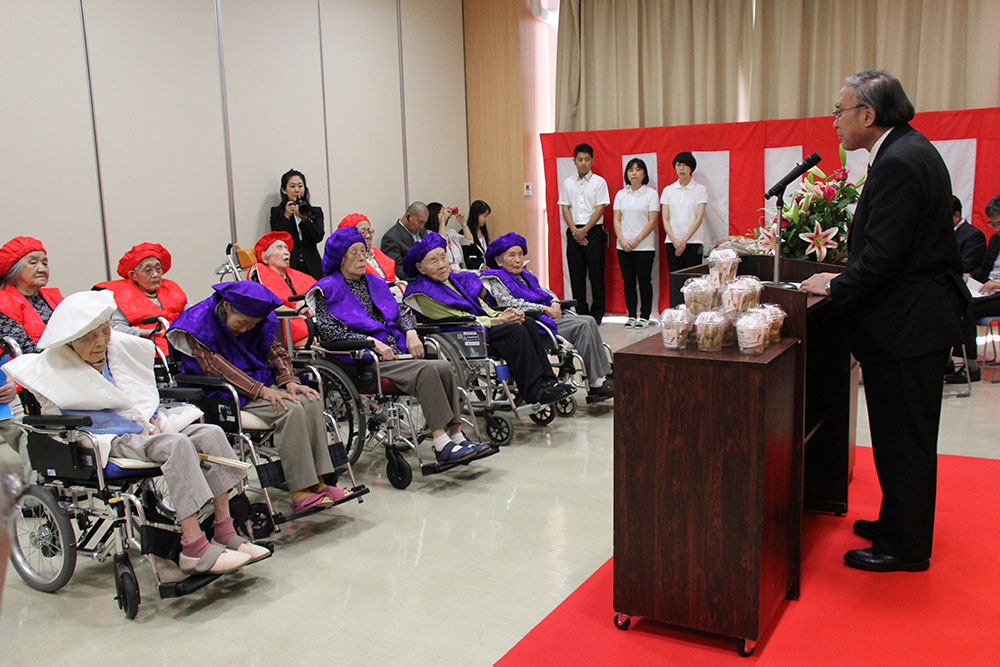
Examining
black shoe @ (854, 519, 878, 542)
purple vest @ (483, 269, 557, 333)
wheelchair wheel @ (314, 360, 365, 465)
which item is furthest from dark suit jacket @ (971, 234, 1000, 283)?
wheelchair wheel @ (314, 360, 365, 465)

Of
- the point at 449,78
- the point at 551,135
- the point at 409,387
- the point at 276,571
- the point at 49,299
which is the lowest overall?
the point at 276,571

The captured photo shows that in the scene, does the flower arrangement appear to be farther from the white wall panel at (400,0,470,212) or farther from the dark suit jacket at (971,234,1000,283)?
the white wall panel at (400,0,470,212)

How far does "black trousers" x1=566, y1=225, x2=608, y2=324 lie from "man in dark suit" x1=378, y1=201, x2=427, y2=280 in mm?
1874

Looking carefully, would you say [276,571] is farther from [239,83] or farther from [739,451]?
[239,83]

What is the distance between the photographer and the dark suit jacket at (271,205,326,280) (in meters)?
6.52

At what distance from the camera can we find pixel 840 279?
2674 mm

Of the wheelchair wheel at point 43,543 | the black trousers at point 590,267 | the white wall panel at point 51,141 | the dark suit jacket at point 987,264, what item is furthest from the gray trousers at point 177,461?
the black trousers at point 590,267

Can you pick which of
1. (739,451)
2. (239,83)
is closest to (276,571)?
(739,451)

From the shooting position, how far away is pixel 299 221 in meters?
6.56

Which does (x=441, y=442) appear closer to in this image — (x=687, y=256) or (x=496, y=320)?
(x=496, y=320)

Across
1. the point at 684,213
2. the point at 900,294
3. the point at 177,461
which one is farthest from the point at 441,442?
the point at 684,213

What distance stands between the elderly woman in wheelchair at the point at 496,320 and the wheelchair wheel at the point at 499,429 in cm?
16

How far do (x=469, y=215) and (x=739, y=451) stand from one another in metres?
6.94

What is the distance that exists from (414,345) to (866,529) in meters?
2.19
